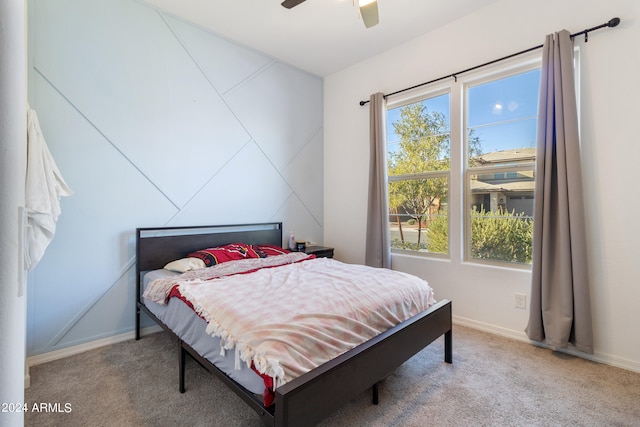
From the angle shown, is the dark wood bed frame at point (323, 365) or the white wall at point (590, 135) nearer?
the dark wood bed frame at point (323, 365)

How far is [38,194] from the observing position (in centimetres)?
177

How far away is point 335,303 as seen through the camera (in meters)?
1.72

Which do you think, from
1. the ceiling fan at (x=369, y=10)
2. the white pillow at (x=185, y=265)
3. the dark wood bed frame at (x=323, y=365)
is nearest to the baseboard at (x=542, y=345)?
the dark wood bed frame at (x=323, y=365)

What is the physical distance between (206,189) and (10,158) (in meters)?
2.74

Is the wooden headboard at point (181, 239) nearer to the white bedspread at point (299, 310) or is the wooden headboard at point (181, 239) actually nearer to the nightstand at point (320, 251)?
the nightstand at point (320, 251)

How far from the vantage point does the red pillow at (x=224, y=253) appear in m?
2.77

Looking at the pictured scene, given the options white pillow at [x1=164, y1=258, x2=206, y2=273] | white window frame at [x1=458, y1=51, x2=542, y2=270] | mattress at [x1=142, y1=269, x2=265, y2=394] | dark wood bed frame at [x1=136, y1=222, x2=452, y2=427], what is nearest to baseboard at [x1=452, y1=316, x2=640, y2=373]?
white window frame at [x1=458, y1=51, x2=542, y2=270]

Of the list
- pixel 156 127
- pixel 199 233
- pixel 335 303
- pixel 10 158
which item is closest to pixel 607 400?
pixel 335 303

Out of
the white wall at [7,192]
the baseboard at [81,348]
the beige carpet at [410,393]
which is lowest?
the beige carpet at [410,393]

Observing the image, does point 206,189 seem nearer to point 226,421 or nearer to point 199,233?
point 199,233

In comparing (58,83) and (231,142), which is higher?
(58,83)

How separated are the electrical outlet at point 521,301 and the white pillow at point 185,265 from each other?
9.23ft

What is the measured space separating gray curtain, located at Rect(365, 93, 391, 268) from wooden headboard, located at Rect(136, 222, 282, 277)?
1.26 meters

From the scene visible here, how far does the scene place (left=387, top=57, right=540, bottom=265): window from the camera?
276 cm
